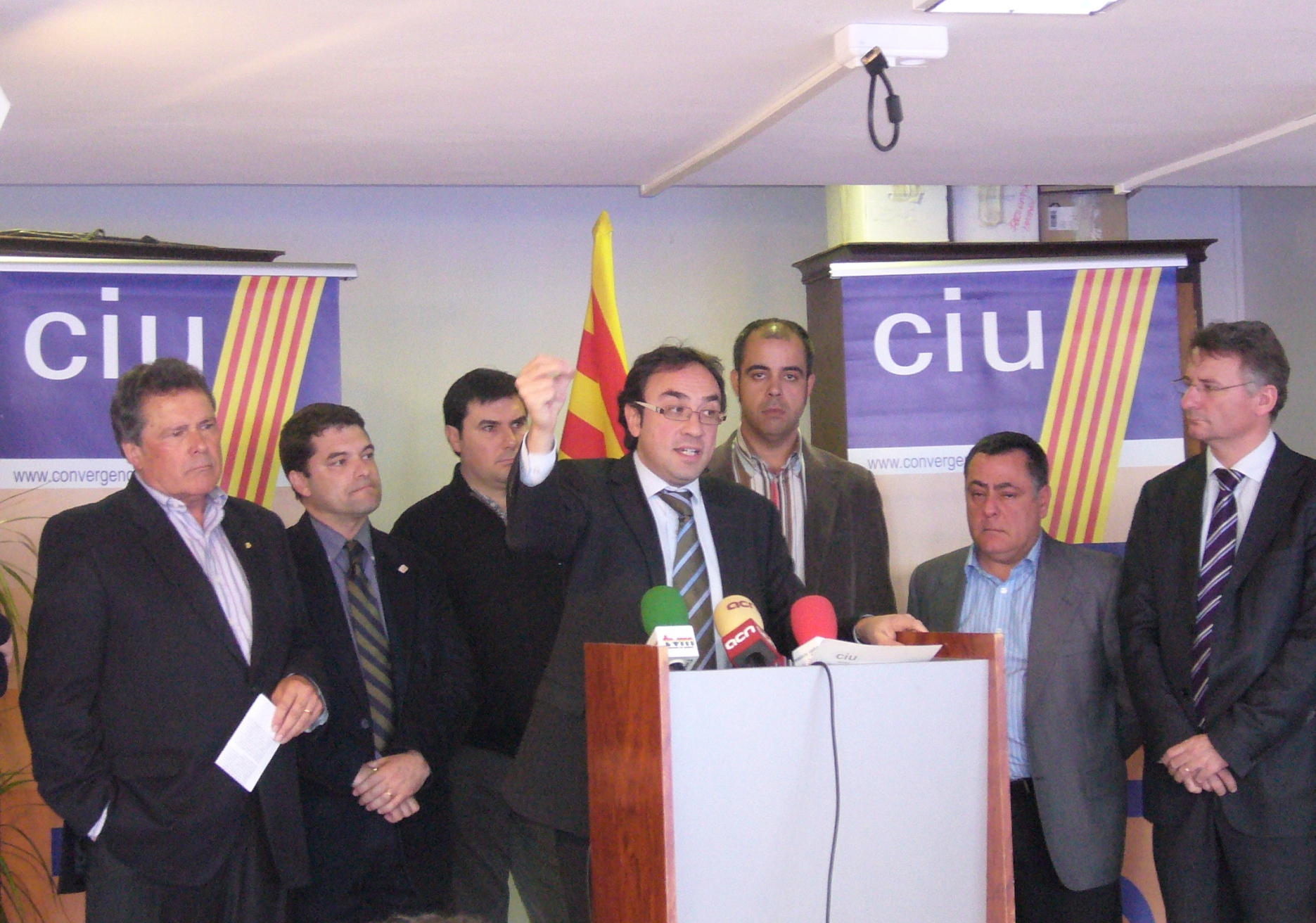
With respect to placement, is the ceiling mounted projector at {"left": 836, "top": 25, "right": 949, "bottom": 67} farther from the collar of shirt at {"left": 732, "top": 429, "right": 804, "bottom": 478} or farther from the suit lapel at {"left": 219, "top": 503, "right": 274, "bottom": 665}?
the suit lapel at {"left": 219, "top": 503, "right": 274, "bottom": 665}

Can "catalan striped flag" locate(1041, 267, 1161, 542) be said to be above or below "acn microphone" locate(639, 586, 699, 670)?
above

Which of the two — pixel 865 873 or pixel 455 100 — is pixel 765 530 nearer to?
pixel 865 873

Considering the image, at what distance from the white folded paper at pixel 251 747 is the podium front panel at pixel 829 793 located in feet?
3.78

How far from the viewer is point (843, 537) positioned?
3932 millimetres

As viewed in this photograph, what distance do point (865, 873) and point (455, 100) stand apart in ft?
7.62

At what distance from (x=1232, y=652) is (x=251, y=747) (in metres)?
2.32

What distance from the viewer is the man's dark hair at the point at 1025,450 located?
12.3 feet

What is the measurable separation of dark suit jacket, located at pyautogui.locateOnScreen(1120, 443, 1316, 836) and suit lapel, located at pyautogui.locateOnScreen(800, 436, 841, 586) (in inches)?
33.8

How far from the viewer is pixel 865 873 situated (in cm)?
227

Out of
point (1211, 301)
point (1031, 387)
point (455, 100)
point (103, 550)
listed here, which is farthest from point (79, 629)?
point (1211, 301)

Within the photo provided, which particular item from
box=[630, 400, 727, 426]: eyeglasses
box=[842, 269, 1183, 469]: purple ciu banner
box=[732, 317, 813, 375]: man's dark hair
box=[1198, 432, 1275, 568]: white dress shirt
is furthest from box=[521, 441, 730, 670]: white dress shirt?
box=[842, 269, 1183, 469]: purple ciu banner

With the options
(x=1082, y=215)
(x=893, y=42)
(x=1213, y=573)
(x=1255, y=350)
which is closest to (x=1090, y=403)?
(x=1082, y=215)

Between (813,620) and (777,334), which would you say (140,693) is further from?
(777,334)

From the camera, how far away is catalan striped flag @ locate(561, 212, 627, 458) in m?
4.35
